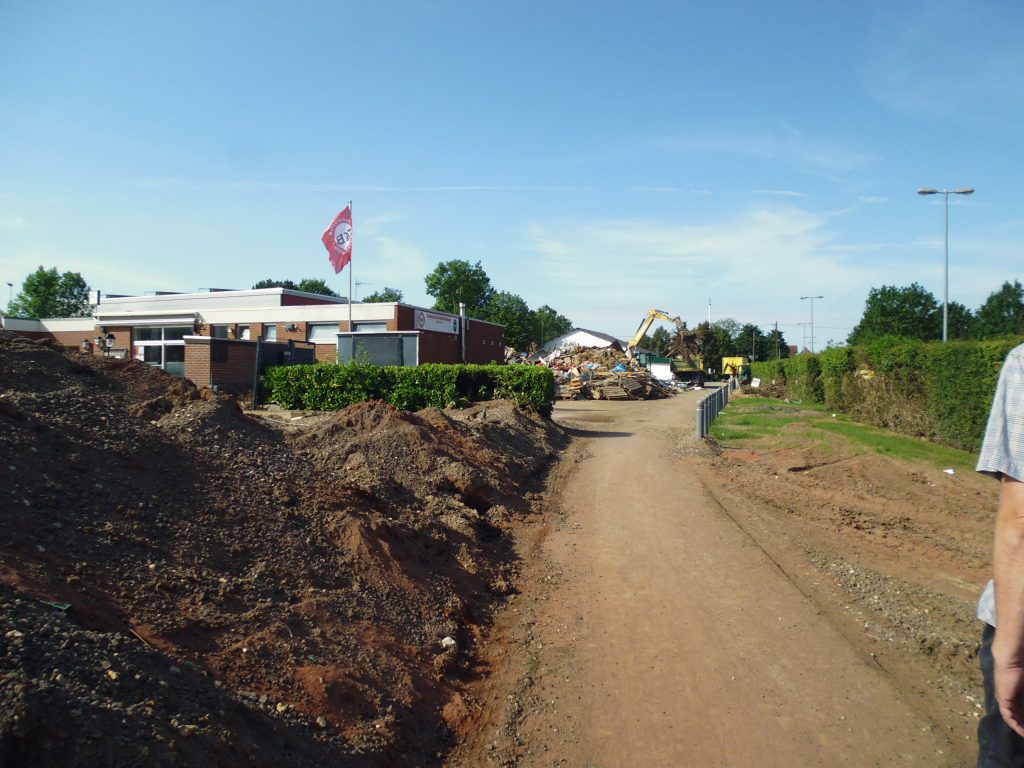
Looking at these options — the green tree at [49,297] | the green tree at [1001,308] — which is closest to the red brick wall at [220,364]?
the green tree at [49,297]

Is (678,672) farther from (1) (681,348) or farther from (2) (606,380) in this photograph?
(1) (681,348)

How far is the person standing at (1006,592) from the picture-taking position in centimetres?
206

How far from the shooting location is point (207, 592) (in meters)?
4.30

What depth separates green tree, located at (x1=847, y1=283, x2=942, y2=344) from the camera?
184 feet

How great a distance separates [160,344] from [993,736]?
118 feet

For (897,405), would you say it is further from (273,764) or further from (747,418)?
(273,764)

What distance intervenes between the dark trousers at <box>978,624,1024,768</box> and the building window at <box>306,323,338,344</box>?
33.4m

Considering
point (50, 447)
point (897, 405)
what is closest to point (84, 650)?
point (50, 447)

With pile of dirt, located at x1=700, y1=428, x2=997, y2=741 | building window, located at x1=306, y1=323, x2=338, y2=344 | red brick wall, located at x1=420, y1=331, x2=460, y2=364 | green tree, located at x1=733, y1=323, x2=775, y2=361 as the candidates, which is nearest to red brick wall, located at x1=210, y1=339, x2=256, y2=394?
red brick wall, located at x1=420, y1=331, x2=460, y2=364

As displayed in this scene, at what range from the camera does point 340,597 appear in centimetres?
520

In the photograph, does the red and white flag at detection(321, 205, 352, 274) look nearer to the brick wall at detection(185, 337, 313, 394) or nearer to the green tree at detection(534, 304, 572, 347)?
the brick wall at detection(185, 337, 313, 394)

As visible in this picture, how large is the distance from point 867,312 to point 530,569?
61.7 m

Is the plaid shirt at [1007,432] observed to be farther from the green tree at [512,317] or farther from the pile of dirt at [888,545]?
the green tree at [512,317]

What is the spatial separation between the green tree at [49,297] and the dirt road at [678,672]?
65.2 meters
